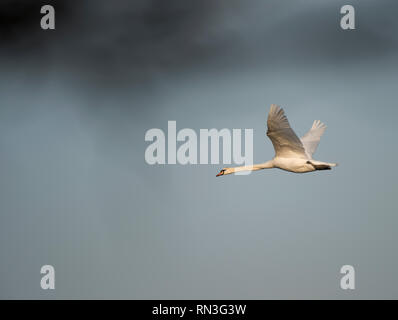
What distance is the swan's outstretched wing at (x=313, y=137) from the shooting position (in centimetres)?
1064

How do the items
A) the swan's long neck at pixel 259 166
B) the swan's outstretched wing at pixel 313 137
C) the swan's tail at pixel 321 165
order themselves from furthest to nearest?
1. the swan's outstretched wing at pixel 313 137
2. the swan's long neck at pixel 259 166
3. the swan's tail at pixel 321 165

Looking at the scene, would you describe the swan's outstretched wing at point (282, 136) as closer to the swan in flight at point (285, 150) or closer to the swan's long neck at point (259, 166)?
the swan in flight at point (285, 150)

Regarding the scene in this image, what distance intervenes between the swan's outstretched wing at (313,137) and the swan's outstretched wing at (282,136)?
1.01 metres

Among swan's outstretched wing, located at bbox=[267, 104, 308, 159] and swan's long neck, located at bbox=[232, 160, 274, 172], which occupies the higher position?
swan's outstretched wing, located at bbox=[267, 104, 308, 159]

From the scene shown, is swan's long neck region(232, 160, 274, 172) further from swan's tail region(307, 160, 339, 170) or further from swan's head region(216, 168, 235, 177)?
swan's tail region(307, 160, 339, 170)

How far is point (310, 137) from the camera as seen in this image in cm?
1083

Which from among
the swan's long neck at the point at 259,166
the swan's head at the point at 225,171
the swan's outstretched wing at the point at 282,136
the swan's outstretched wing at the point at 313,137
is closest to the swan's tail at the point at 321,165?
the swan's outstretched wing at the point at 282,136

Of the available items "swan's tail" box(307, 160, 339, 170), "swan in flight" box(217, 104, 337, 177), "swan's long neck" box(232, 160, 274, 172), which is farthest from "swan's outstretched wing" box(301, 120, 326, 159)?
"swan's tail" box(307, 160, 339, 170)

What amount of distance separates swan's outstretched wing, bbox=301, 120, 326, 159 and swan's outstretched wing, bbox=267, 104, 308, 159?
1005 millimetres

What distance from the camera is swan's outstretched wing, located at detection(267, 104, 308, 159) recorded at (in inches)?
352

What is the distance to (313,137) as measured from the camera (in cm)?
1083

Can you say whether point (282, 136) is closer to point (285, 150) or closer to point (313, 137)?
point (285, 150)

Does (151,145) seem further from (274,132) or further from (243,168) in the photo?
(274,132)

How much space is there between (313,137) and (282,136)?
1722mm
